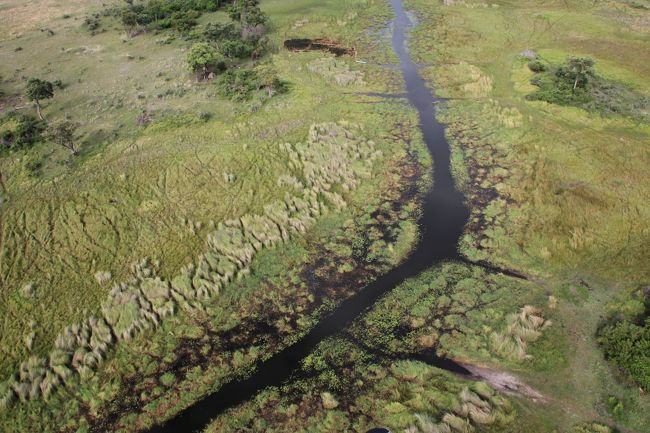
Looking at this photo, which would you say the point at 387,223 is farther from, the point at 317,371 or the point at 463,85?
the point at 463,85

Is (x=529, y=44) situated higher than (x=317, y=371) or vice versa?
(x=529, y=44)

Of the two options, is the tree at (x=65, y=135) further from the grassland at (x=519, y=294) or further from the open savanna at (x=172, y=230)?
the grassland at (x=519, y=294)

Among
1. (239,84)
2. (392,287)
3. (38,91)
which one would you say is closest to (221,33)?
(239,84)

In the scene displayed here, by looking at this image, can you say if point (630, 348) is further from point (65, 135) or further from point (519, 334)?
point (65, 135)

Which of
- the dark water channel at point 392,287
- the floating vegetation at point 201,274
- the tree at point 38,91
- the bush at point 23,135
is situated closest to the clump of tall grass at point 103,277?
the floating vegetation at point 201,274

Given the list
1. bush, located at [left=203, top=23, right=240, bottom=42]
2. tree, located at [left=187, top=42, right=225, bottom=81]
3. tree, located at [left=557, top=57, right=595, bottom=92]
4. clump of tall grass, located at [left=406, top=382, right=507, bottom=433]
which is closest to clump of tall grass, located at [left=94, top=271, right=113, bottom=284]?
clump of tall grass, located at [left=406, top=382, right=507, bottom=433]

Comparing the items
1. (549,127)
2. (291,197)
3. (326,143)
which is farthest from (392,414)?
(549,127)
